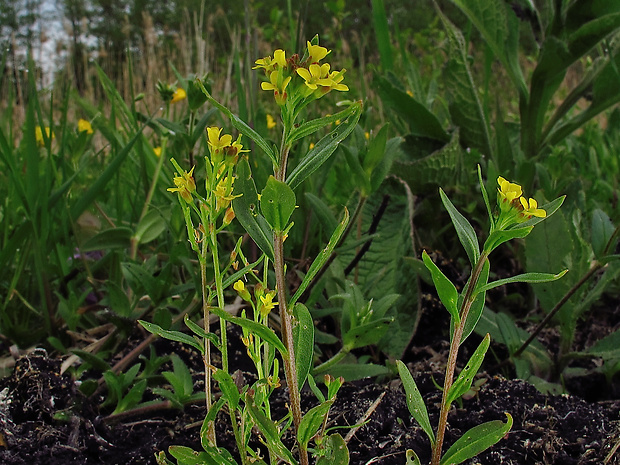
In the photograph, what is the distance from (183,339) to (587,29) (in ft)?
3.81

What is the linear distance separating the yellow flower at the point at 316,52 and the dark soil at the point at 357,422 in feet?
1.58

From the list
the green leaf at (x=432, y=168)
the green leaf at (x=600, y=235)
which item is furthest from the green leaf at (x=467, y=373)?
the green leaf at (x=432, y=168)

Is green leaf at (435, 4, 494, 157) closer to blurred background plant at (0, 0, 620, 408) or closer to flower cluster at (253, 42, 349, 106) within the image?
blurred background plant at (0, 0, 620, 408)

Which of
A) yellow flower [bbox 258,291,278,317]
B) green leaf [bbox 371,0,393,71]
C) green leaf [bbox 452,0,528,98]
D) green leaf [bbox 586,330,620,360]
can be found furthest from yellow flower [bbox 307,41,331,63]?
green leaf [bbox 371,0,393,71]

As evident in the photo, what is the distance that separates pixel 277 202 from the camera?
534 millimetres

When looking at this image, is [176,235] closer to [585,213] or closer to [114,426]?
[114,426]

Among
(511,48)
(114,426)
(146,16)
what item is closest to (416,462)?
(114,426)

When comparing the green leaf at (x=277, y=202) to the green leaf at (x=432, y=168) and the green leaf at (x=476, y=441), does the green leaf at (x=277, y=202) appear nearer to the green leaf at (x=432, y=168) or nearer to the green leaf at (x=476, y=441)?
the green leaf at (x=476, y=441)

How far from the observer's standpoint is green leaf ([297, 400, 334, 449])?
545mm

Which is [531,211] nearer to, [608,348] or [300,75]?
[300,75]

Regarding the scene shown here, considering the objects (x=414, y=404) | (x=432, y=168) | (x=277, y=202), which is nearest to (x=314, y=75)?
(x=277, y=202)

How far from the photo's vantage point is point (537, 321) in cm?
125

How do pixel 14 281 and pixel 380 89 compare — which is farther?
pixel 380 89

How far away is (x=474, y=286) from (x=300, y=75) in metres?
0.26
